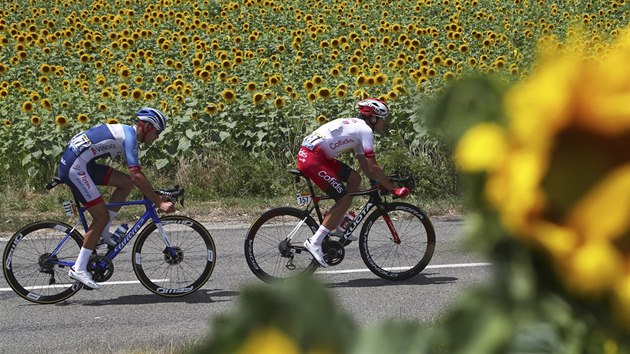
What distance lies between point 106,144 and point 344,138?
2.13 meters

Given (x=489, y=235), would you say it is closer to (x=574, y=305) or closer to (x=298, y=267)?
(x=574, y=305)

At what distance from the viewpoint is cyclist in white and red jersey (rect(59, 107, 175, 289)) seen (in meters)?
9.14

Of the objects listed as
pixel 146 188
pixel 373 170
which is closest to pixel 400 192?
pixel 373 170

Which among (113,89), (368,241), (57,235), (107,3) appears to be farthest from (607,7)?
(57,235)

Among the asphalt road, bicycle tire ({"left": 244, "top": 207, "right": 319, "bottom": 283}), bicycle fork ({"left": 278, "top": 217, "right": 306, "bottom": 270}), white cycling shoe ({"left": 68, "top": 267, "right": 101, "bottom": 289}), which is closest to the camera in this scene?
the asphalt road

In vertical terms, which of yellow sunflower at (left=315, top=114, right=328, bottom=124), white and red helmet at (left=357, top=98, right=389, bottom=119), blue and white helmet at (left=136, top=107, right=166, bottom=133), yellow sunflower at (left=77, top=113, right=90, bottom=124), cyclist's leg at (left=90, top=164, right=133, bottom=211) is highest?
blue and white helmet at (left=136, top=107, right=166, bottom=133)

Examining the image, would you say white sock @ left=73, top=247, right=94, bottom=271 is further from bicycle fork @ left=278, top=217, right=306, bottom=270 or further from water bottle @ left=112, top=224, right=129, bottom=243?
bicycle fork @ left=278, top=217, right=306, bottom=270

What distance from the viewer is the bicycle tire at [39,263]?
30.9ft

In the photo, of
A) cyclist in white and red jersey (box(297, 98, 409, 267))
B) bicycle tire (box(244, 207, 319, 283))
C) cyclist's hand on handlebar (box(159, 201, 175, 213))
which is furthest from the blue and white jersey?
cyclist in white and red jersey (box(297, 98, 409, 267))

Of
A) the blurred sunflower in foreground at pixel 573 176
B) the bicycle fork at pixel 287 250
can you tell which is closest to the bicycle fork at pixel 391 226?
the bicycle fork at pixel 287 250

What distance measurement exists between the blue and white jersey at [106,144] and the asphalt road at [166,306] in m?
1.33

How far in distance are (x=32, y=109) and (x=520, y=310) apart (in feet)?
49.0

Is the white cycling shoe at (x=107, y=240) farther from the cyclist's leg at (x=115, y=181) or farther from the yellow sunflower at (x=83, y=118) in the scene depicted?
the yellow sunflower at (x=83, y=118)

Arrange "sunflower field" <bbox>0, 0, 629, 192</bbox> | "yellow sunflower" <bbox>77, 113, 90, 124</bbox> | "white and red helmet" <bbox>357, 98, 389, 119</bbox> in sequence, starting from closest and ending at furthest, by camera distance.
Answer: "white and red helmet" <bbox>357, 98, 389, 119</bbox>
"yellow sunflower" <bbox>77, 113, 90, 124</bbox>
"sunflower field" <bbox>0, 0, 629, 192</bbox>
